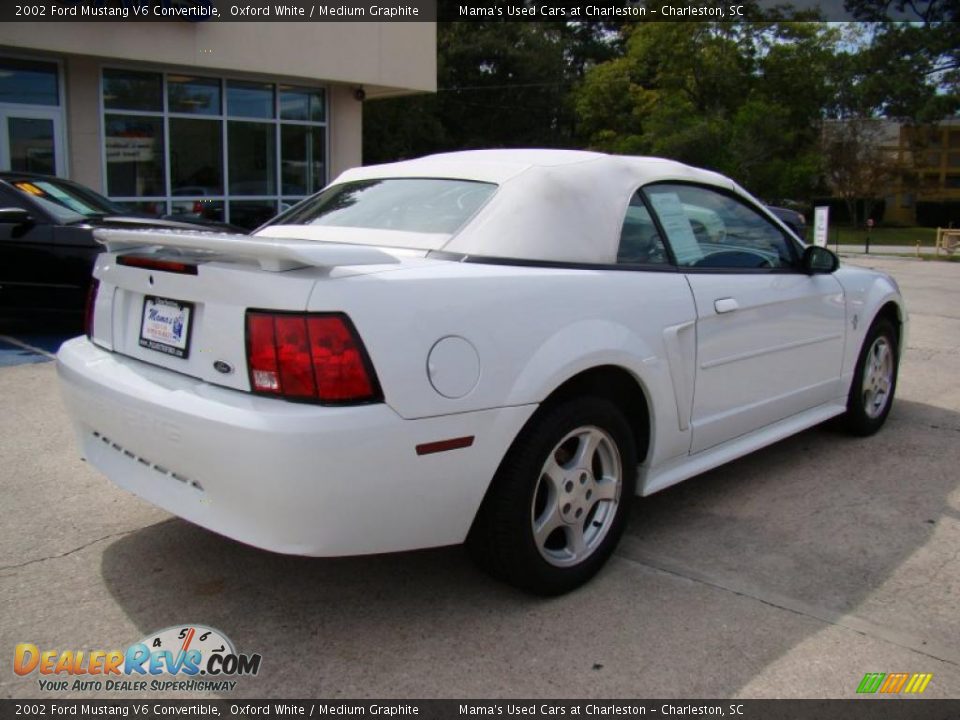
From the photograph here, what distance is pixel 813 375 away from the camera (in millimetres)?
4648

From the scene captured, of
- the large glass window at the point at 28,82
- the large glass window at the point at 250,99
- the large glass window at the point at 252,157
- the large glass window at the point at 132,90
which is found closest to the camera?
the large glass window at the point at 28,82

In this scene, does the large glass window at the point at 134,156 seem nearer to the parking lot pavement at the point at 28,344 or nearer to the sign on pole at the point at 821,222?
the parking lot pavement at the point at 28,344

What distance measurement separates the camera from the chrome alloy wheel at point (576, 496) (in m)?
3.20

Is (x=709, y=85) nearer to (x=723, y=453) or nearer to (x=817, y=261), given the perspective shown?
(x=817, y=261)

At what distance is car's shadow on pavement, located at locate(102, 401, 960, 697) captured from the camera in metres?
2.77

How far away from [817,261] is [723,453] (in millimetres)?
1264

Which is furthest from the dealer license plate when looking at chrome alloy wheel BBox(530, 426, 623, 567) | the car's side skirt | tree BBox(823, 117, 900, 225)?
tree BBox(823, 117, 900, 225)

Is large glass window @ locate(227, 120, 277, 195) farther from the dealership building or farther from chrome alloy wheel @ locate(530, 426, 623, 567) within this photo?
chrome alloy wheel @ locate(530, 426, 623, 567)

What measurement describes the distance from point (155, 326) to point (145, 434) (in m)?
0.41

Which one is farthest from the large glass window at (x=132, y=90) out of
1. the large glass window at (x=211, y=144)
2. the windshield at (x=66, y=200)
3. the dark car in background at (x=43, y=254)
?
the dark car in background at (x=43, y=254)

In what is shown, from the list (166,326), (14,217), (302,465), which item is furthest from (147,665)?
(14,217)

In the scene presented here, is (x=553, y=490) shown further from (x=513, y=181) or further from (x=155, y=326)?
(x=155, y=326)

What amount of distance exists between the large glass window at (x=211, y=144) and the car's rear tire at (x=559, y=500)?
12.7 metres

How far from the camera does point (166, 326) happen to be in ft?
10.1
